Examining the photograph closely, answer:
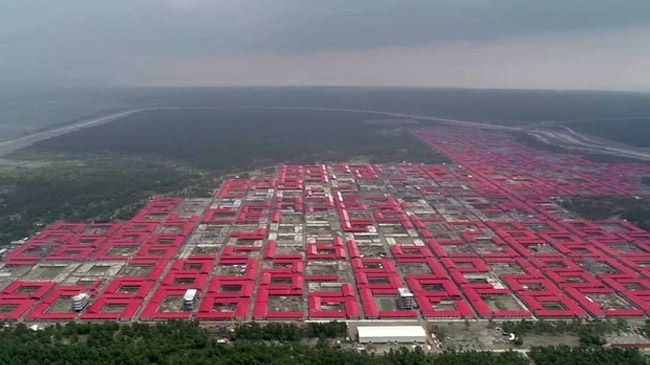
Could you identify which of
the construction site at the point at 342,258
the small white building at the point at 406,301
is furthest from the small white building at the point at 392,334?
the small white building at the point at 406,301

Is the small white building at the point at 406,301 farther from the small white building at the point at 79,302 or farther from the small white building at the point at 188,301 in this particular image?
the small white building at the point at 79,302

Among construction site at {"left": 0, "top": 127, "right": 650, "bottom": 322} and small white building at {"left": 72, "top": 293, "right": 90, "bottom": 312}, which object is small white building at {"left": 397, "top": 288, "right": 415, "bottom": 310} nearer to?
construction site at {"left": 0, "top": 127, "right": 650, "bottom": 322}

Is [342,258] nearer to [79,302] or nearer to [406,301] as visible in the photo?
[406,301]

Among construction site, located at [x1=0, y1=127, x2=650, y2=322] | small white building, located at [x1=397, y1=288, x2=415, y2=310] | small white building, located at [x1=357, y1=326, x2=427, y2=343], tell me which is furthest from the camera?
construction site, located at [x1=0, y1=127, x2=650, y2=322]

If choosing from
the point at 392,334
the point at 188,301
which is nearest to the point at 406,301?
the point at 392,334

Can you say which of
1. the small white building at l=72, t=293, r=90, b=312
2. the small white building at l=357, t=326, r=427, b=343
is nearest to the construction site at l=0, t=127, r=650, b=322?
the small white building at l=72, t=293, r=90, b=312

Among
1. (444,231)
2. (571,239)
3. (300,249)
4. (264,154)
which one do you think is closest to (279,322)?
(300,249)
